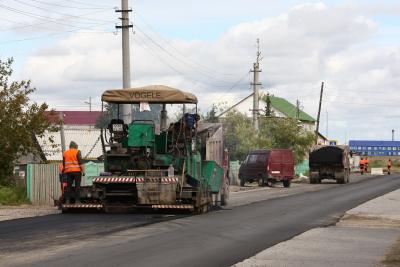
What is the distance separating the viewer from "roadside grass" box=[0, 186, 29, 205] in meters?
24.7

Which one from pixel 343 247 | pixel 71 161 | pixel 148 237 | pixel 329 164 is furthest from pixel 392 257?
pixel 329 164

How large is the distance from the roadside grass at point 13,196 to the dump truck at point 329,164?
28.1 m

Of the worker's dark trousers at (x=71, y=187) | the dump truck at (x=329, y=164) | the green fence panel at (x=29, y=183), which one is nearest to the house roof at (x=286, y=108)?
the dump truck at (x=329, y=164)

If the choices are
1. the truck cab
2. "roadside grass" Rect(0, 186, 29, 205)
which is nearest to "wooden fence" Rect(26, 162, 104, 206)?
"roadside grass" Rect(0, 186, 29, 205)

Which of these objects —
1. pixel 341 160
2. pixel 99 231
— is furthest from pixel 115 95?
pixel 341 160

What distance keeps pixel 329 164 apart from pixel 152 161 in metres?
31.2

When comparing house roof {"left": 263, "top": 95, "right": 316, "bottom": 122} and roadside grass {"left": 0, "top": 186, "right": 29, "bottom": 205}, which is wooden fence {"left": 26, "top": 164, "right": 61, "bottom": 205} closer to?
roadside grass {"left": 0, "top": 186, "right": 29, "bottom": 205}

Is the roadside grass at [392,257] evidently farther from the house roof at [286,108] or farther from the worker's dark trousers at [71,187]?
the house roof at [286,108]

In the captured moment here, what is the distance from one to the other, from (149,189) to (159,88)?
9.96ft

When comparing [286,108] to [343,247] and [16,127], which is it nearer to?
[16,127]

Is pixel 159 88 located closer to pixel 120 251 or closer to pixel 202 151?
pixel 202 151

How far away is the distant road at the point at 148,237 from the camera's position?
448 inches

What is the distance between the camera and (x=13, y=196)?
24922mm

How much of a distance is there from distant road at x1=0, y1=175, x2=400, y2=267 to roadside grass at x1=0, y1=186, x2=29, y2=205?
19.9 ft
